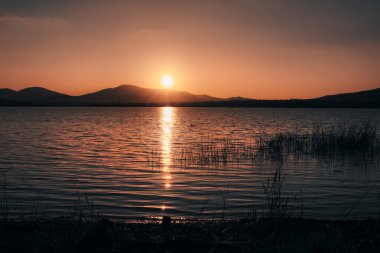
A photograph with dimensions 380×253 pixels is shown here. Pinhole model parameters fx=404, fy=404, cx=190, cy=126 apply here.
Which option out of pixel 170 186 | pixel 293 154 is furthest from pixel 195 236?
pixel 293 154

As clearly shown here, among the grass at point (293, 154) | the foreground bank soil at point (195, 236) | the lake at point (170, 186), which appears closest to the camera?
the foreground bank soil at point (195, 236)

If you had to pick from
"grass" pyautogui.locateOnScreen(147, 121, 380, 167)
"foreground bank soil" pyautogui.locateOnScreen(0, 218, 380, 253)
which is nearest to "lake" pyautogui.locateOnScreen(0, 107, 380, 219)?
"grass" pyautogui.locateOnScreen(147, 121, 380, 167)

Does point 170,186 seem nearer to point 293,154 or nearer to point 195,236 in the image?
point 195,236

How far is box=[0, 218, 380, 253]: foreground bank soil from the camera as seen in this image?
7969 mm

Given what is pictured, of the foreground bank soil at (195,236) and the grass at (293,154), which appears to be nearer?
the foreground bank soil at (195,236)

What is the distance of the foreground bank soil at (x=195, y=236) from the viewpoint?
26.1ft

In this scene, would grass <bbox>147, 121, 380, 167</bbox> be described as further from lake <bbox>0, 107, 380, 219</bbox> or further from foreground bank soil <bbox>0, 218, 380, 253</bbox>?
foreground bank soil <bbox>0, 218, 380, 253</bbox>

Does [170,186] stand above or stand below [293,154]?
above

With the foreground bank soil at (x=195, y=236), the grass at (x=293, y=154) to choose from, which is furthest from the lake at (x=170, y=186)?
the foreground bank soil at (x=195, y=236)

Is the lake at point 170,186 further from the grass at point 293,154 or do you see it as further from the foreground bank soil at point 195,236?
the foreground bank soil at point 195,236

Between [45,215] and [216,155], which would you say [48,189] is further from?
[216,155]

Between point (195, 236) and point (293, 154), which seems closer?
point (195, 236)

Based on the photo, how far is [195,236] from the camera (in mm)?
9461

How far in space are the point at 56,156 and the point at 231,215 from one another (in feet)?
64.1
